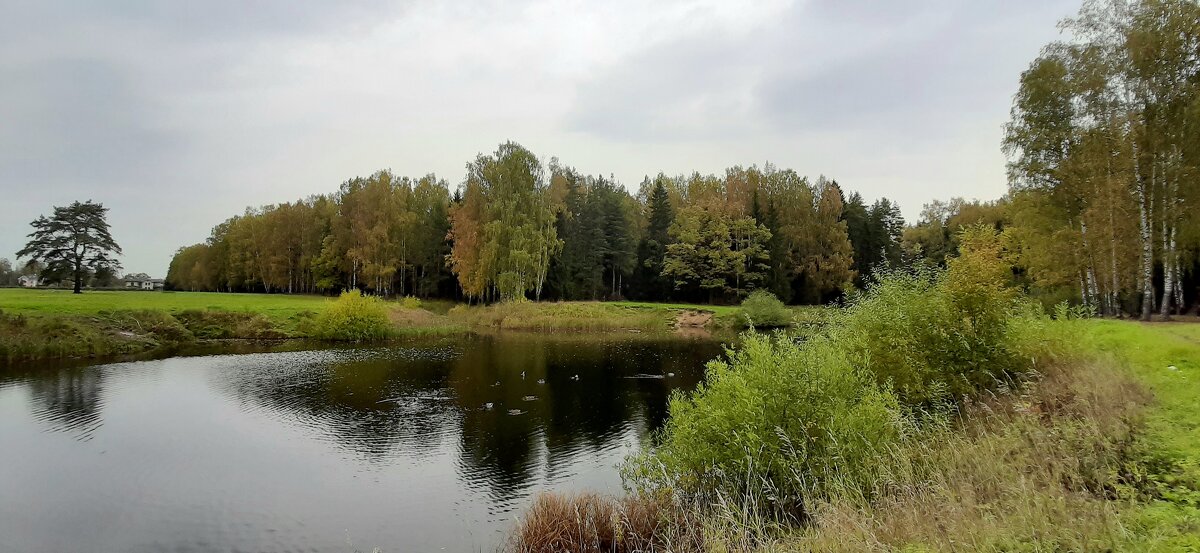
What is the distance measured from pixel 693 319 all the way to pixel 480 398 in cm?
3142

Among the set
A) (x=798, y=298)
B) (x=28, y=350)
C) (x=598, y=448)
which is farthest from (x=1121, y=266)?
(x=28, y=350)

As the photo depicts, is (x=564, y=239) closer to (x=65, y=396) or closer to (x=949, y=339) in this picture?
(x=65, y=396)

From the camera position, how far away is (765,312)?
45.4 m

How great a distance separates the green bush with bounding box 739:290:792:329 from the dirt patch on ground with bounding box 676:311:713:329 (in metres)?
3.18

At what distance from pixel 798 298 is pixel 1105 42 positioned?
40.6 metres

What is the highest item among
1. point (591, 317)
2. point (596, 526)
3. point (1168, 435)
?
point (591, 317)

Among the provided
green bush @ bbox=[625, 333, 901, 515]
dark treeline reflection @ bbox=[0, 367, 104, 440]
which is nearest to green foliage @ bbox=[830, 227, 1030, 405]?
green bush @ bbox=[625, 333, 901, 515]

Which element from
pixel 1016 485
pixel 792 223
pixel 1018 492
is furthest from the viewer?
pixel 792 223

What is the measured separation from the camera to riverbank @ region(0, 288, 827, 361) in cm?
2792

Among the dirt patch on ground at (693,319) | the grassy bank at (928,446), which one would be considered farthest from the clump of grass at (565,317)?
the grassy bank at (928,446)

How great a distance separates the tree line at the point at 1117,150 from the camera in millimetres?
19719

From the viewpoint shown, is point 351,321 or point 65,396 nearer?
point 65,396

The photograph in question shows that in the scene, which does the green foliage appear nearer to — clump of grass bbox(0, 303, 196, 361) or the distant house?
clump of grass bbox(0, 303, 196, 361)

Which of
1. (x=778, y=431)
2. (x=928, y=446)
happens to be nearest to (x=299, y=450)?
(x=778, y=431)
